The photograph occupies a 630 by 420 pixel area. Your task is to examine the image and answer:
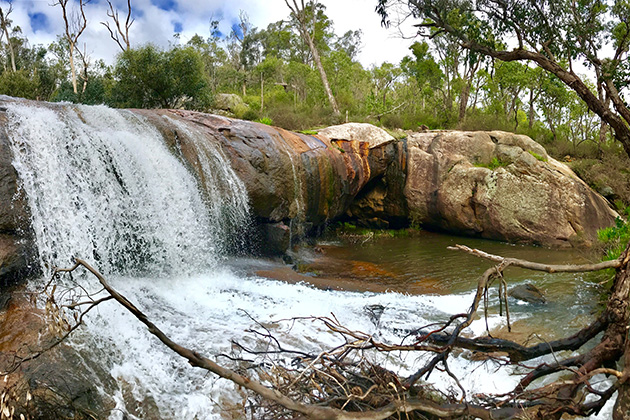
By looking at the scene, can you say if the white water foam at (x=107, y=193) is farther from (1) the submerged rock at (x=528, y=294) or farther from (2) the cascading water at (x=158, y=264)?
(1) the submerged rock at (x=528, y=294)

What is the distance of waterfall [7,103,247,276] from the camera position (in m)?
5.70

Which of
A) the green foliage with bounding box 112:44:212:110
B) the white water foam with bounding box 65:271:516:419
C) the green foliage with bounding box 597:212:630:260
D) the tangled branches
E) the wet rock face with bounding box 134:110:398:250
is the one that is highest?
the green foliage with bounding box 112:44:212:110

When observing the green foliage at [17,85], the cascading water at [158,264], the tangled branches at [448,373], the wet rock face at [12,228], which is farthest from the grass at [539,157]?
the green foliage at [17,85]

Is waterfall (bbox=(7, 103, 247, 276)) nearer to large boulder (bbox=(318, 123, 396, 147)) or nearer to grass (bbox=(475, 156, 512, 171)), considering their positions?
large boulder (bbox=(318, 123, 396, 147))

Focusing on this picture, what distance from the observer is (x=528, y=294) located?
6906 millimetres

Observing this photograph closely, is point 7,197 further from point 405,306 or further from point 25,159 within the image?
point 405,306

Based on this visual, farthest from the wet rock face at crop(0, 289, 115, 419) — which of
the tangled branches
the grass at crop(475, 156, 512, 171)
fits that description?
the grass at crop(475, 156, 512, 171)

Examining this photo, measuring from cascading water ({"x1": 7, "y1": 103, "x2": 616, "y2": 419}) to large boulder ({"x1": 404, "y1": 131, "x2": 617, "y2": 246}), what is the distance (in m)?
5.70

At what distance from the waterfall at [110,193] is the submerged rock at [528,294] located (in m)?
4.91

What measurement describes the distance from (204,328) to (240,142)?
521cm

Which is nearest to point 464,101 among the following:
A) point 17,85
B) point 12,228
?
point 12,228

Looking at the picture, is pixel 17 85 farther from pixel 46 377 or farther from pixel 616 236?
pixel 616 236

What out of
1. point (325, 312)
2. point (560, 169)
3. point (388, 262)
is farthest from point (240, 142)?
point (560, 169)

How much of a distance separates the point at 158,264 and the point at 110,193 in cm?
126
